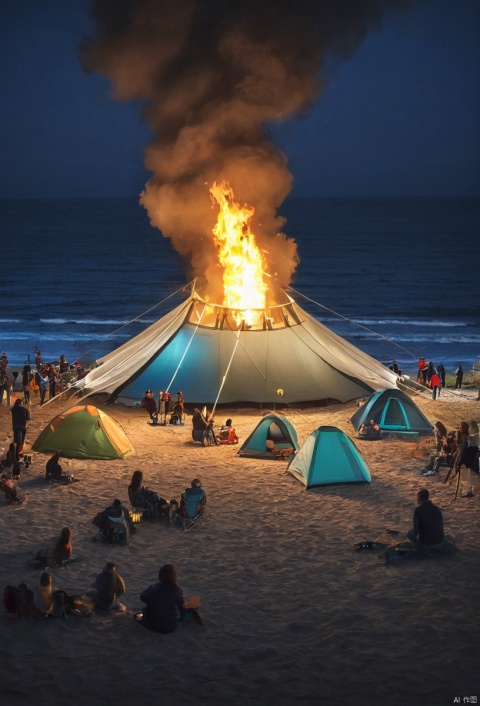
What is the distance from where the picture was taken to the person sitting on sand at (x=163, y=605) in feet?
34.0

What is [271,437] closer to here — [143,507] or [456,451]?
[456,451]

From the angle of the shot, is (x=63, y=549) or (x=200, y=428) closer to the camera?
(x=63, y=549)

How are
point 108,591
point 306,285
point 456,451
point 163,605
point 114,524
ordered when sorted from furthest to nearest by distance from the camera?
point 306,285 < point 456,451 < point 114,524 < point 108,591 < point 163,605

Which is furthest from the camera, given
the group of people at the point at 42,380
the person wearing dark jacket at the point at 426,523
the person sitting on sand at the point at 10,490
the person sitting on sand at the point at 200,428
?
the group of people at the point at 42,380

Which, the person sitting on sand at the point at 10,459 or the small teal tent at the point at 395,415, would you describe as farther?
the small teal tent at the point at 395,415

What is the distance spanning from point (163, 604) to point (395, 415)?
10.3 metres

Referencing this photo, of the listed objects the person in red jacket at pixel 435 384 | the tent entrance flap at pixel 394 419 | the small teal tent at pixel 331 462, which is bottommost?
the small teal tent at pixel 331 462

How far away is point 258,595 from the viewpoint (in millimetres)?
11500

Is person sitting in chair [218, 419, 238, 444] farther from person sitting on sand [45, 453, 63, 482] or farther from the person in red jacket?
the person in red jacket

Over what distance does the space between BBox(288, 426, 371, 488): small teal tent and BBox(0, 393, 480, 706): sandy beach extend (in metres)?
0.23

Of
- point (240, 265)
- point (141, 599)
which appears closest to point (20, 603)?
point (141, 599)

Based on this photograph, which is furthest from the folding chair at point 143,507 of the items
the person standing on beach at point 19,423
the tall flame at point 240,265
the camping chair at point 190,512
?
the tall flame at point 240,265

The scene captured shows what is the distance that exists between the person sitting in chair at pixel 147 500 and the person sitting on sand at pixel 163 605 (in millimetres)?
3660

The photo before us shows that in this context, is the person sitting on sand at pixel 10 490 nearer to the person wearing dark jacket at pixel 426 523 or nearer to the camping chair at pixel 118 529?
the camping chair at pixel 118 529
